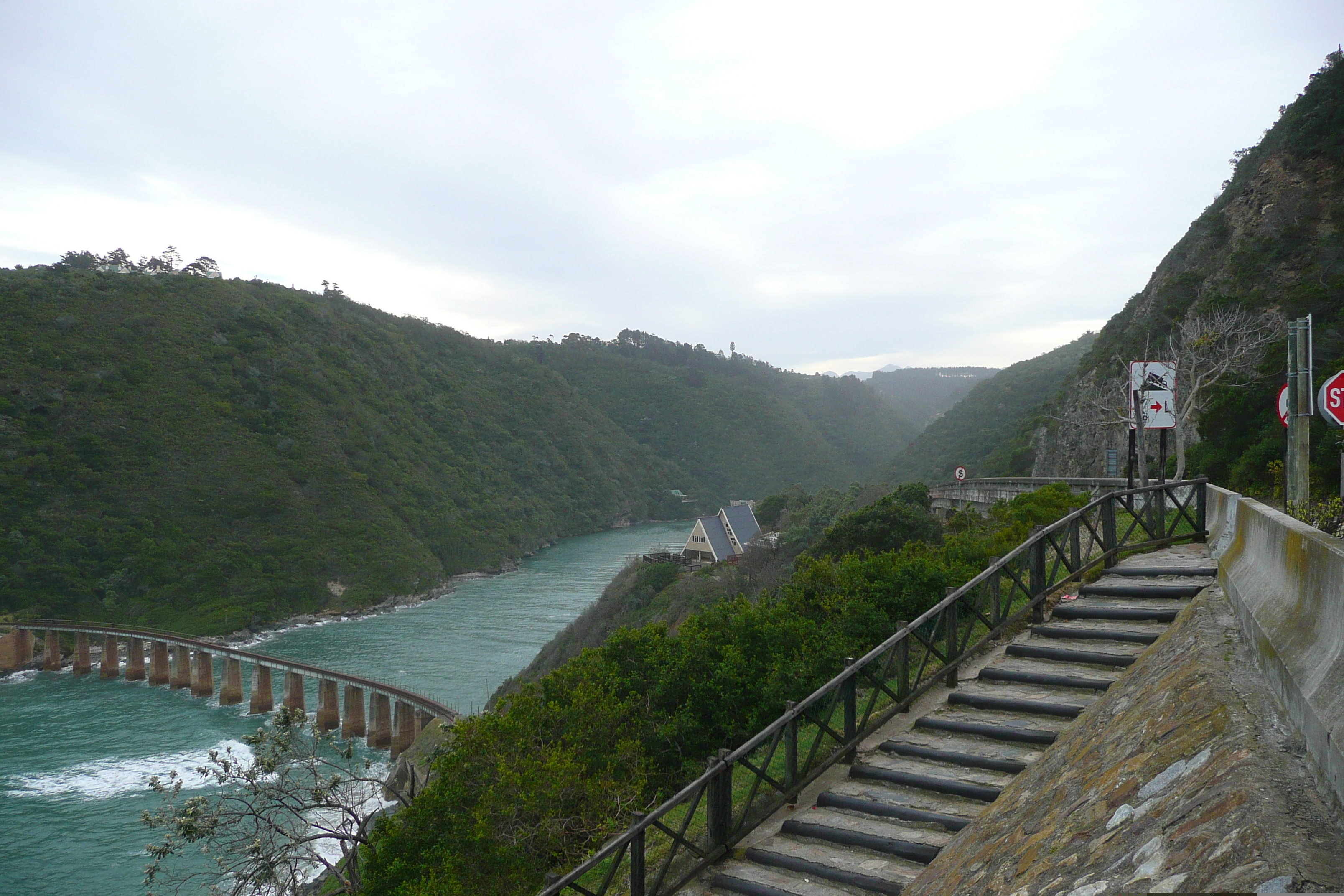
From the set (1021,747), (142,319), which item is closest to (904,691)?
(1021,747)

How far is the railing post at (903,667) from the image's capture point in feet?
26.1

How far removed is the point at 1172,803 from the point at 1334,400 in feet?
26.9

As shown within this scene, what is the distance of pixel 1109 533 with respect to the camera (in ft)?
34.1

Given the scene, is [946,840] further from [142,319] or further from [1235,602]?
[142,319]

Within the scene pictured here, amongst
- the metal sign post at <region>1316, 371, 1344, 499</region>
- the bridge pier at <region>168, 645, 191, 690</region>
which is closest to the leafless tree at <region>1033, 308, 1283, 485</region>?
the metal sign post at <region>1316, 371, 1344, 499</region>

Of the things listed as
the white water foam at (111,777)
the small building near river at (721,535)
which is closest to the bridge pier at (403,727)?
the white water foam at (111,777)

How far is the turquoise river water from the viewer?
26.3 meters

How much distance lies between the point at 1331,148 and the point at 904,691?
3892 cm

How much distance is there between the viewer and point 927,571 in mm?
12297

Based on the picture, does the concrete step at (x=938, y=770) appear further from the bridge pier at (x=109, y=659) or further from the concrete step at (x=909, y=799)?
the bridge pier at (x=109, y=659)

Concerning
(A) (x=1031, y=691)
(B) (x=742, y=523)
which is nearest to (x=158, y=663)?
(B) (x=742, y=523)

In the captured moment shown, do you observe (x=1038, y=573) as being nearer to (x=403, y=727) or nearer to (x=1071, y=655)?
(x=1071, y=655)

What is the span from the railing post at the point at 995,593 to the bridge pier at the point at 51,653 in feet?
206

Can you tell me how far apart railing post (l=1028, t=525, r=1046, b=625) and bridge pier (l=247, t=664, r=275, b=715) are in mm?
43489
